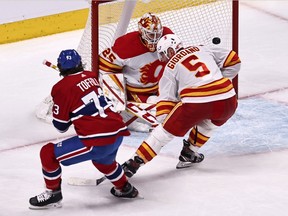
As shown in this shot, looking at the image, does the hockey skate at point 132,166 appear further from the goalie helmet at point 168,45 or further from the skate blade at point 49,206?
the goalie helmet at point 168,45

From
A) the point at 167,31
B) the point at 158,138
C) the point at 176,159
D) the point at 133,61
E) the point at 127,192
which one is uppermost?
the point at 167,31

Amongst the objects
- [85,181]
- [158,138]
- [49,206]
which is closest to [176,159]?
[158,138]

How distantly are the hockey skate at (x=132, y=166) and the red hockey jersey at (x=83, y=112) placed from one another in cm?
44

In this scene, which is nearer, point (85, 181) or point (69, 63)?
point (69, 63)

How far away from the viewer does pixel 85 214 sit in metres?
4.48

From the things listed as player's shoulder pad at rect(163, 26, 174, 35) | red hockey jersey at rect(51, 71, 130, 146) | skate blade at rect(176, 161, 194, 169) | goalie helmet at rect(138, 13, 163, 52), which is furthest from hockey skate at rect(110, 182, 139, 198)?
player's shoulder pad at rect(163, 26, 174, 35)

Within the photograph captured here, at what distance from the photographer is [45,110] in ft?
19.3

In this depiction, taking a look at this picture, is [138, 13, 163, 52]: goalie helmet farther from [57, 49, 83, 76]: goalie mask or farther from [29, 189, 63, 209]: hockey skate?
[29, 189, 63, 209]: hockey skate

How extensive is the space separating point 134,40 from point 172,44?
2.25ft

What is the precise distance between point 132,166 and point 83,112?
0.55 meters

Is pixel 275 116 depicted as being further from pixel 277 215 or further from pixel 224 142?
pixel 277 215

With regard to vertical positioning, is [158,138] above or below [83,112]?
below

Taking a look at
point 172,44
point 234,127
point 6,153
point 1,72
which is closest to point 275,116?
point 234,127

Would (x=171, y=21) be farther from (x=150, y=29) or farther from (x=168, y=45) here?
(x=168, y=45)
